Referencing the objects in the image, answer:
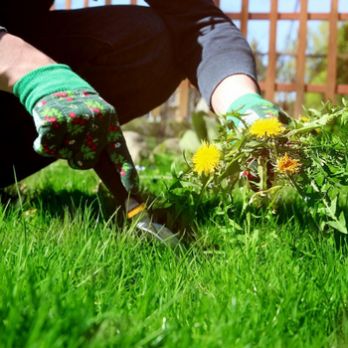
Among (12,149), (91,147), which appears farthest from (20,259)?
(12,149)

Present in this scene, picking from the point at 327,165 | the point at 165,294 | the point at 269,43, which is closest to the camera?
the point at 165,294

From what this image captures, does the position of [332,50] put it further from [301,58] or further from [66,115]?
[66,115]

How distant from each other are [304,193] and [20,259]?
2.01 ft

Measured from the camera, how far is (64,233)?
5.29 feet

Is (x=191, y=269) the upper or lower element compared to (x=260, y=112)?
lower

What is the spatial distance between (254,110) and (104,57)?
2.13 feet

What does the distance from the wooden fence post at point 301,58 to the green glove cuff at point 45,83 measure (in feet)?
16.2

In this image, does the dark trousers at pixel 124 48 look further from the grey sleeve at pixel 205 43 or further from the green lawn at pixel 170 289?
the green lawn at pixel 170 289

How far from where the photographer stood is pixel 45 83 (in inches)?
64.1

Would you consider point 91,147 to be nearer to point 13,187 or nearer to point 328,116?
point 328,116

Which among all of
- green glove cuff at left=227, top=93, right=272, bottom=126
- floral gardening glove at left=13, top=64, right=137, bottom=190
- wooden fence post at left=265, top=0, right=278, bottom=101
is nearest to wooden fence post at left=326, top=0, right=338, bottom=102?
wooden fence post at left=265, top=0, right=278, bottom=101

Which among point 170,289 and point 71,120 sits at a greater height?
point 71,120

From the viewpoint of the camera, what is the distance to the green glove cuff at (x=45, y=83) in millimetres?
1610

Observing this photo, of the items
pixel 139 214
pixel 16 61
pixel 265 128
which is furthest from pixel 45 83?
pixel 265 128
